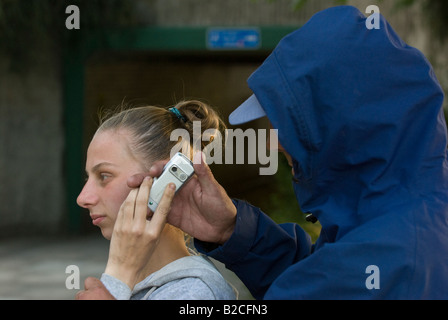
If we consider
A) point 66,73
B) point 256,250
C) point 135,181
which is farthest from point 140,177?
point 66,73

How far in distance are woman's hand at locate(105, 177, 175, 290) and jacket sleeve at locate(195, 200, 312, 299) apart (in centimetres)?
30

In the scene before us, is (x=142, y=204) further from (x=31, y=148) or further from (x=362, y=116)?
(x=31, y=148)

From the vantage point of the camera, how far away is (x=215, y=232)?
1919 millimetres

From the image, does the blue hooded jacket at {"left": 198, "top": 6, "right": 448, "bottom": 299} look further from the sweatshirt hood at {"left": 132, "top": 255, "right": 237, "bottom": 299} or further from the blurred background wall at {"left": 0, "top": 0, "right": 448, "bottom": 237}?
the blurred background wall at {"left": 0, "top": 0, "right": 448, "bottom": 237}

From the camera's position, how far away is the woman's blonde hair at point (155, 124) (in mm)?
1999

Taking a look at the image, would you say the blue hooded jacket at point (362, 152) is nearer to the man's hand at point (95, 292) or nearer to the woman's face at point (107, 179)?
the man's hand at point (95, 292)

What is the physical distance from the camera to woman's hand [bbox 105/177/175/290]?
1.55 meters

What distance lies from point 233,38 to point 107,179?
622 cm

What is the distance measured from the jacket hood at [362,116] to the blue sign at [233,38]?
6535 mm

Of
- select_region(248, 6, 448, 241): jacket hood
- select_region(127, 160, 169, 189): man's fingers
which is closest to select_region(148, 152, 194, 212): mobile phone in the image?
select_region(127, 160, 169, 189): man's fingers

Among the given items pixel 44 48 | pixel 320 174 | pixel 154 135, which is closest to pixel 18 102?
pixel 44 48
